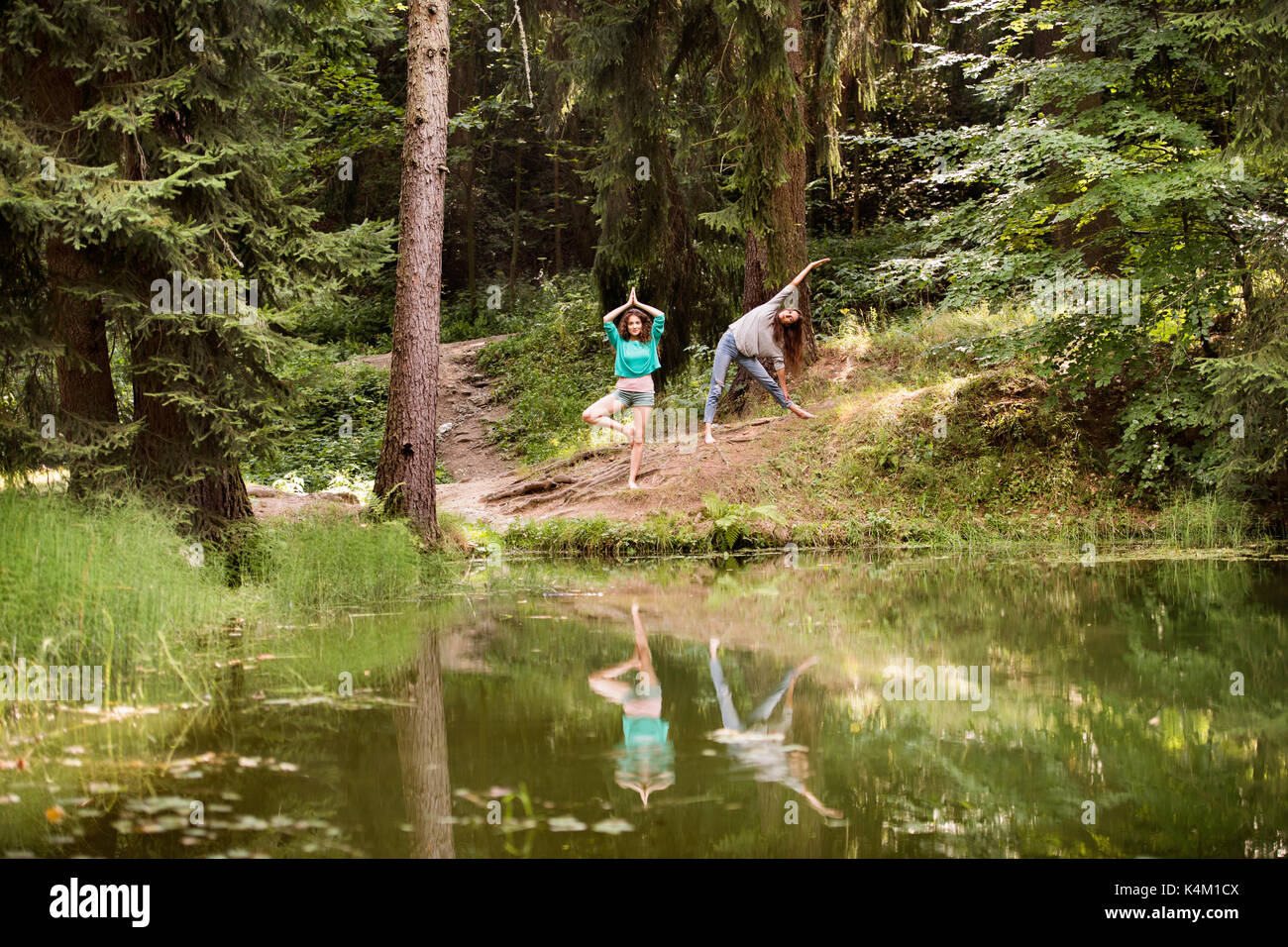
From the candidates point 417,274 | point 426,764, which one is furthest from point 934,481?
point 426,764

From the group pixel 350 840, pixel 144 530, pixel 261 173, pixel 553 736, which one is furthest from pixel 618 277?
pixel 350 840

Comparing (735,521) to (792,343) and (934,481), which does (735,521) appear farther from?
(792,343)

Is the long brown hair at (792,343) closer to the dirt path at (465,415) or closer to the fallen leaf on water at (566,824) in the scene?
the dirt path at (465,415)

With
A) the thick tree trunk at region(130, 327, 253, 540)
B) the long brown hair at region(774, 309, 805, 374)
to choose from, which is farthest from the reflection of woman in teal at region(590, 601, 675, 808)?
the long brown hair at region(774, 309, 805, 374)

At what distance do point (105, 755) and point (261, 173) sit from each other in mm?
6756

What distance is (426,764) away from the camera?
4855mm

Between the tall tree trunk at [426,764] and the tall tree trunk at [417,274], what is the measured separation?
15.7 feet

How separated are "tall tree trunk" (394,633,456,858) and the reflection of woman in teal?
746mm

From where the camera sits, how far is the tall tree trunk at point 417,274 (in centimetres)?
1147

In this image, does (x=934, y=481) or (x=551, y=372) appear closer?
(x=934, y=481)

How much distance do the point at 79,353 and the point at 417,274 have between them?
328cm

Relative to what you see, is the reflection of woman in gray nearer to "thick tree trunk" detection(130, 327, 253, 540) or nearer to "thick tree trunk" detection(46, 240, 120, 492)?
"thick tree trunk" detection(130, 327, 253, 540)

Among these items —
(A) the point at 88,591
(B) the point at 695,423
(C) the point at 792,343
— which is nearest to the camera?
(A) the point at 88,591

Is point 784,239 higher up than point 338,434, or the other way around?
point 784,239
